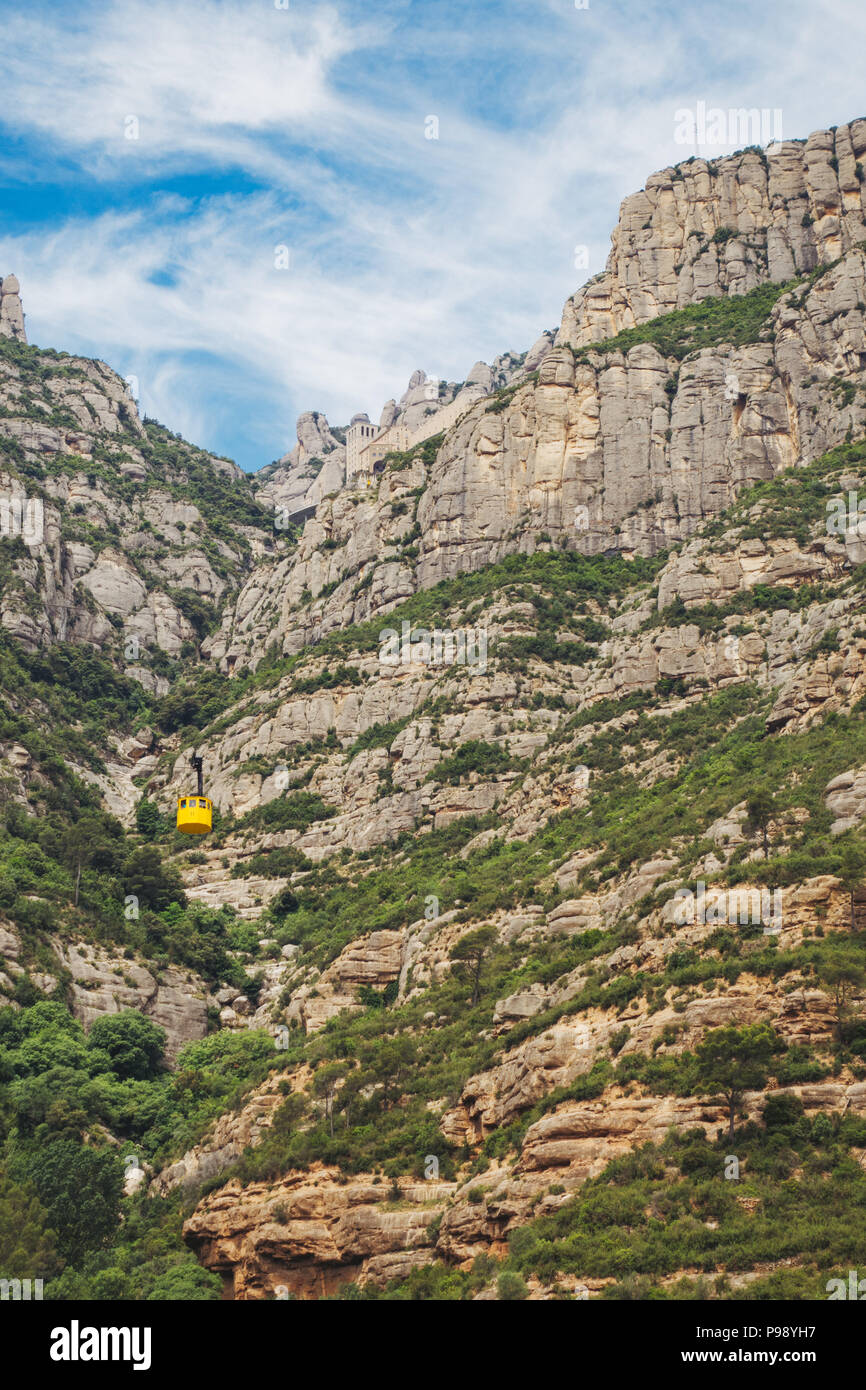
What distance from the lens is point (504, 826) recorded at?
8038 cm

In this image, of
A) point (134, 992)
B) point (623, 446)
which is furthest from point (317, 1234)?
point (623, 446)

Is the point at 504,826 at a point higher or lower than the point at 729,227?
lower

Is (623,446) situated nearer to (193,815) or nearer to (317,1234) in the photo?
(193,815)

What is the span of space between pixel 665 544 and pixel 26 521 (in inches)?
2407

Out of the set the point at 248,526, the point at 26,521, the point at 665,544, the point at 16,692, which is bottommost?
the point at 16,692

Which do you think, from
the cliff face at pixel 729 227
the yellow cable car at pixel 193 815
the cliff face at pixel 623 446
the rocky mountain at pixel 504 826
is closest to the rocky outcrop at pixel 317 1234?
the rocky mountain at pixel 504 826

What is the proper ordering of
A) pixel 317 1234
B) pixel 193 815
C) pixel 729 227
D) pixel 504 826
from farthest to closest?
1. pixel 729 227
2. pixel 504 826
3. pixel 193 815
4. pixel 317 1234

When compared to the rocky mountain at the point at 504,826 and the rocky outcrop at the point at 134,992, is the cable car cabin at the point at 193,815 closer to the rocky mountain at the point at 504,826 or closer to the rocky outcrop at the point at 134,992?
the rocky mountain at the point at 504,826

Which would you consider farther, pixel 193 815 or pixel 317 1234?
pixel 193 815

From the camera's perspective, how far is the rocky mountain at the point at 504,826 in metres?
42.3

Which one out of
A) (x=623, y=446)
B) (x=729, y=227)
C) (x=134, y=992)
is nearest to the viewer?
(x=134, y=992)
